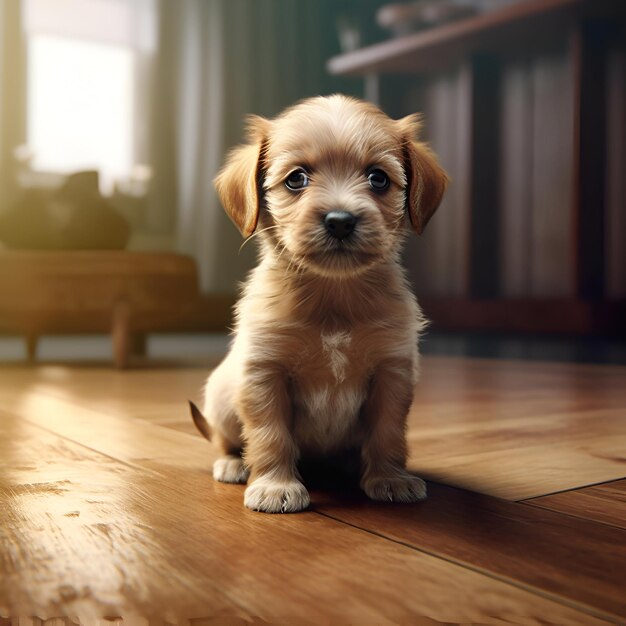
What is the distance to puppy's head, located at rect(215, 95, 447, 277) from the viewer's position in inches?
45.9

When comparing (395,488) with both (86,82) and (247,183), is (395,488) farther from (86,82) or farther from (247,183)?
(86,82)

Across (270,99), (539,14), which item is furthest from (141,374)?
(270,99)

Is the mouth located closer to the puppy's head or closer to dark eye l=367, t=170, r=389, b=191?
the puppy's head

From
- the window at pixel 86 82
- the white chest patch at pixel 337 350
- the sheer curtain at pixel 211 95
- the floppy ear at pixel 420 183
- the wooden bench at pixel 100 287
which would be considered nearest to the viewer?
the white chest patch at pixel 337 350

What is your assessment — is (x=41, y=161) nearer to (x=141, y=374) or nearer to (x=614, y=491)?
(x=141, y=374)

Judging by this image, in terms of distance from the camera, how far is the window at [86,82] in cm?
604

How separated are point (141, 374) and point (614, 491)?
2.51 m

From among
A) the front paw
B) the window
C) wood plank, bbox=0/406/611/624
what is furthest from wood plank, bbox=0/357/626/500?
the window

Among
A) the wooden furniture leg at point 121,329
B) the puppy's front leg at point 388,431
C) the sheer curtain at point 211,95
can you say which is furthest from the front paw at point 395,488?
the sheer curtain at point 211,95

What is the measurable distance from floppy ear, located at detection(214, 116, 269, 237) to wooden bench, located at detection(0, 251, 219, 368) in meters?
2.48

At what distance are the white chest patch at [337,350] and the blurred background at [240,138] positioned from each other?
2.69 meters

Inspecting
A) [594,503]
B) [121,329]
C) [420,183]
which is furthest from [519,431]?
[121,329]

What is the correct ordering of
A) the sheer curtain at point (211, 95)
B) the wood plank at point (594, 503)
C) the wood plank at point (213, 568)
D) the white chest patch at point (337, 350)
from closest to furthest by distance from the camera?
the wood plank at point (213, 568) → the wood plank at point (594, 503) → the white chest patch at point (337, 350) → the sheer curtain at point (211, 95)

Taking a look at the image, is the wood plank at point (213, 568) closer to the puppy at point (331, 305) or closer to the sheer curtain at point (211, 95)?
the puppy at point (331, 305)
